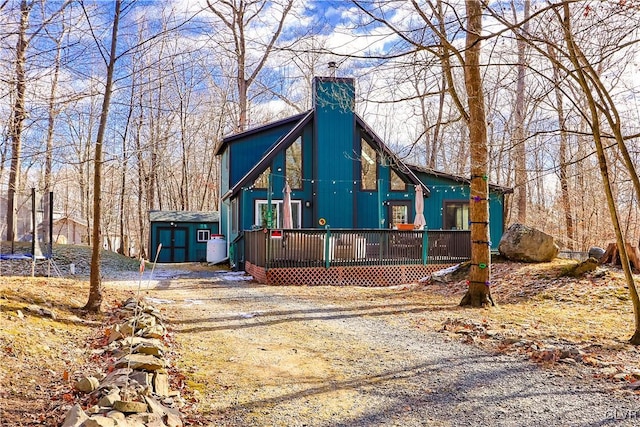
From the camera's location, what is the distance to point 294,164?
1750 cm

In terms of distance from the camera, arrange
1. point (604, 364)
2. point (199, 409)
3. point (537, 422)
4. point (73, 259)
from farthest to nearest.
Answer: point (73, 259) < point (604, 364) < point (199, 409) < point (537, 422)

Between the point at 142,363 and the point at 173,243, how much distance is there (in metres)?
21.7

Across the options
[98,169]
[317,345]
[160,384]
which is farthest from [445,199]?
[160,384]

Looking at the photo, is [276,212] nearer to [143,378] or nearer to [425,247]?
[425,247]

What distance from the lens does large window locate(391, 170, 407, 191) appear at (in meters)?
18.3

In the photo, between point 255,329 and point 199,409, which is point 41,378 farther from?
point 255,329

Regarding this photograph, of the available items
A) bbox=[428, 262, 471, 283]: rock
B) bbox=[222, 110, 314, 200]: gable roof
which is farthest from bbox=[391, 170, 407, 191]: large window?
bbox=[428, 262, 471, 283]: rock

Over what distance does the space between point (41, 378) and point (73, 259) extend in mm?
14253

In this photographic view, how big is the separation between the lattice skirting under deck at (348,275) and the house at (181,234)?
11.8 metres

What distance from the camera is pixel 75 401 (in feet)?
12.1

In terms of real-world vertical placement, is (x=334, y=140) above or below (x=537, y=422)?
above

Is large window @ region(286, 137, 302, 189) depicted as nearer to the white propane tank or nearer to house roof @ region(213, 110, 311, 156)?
house roof @ region(213, 110, 311, 156)

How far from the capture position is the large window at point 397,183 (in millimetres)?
18312

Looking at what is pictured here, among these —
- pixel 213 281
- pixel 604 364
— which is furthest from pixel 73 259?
pixel 604 364
